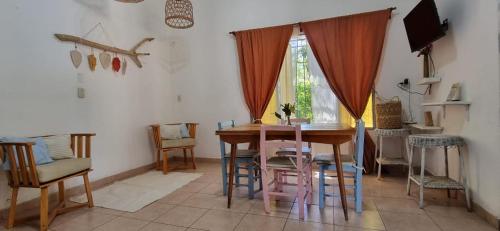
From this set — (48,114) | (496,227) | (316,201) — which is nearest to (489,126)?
(496,227)

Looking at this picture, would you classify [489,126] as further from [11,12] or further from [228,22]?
[11,12]

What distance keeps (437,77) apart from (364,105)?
2.98 feet

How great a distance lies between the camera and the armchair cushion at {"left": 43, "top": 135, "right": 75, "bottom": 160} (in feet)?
8.02

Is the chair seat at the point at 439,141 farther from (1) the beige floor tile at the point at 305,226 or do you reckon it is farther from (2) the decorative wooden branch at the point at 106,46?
(2) the decorative wooden branch at the point at 106,46

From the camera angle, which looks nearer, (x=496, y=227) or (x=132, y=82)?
(x=496, y=227)

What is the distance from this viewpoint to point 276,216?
7.30ft

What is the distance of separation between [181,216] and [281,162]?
103cm

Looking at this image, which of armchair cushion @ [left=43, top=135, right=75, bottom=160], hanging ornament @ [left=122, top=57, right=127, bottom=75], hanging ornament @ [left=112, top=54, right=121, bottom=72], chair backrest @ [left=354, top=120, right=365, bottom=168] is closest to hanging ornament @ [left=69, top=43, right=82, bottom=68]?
hanging ornament @ [left=112, top=54, right=121, bottom=72]

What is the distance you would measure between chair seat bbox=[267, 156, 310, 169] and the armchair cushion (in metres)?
2.01

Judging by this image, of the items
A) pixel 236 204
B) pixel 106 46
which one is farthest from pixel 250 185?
pixel 106 46

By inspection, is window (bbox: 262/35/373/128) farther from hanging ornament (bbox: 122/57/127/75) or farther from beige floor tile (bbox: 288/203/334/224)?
hanging ornament (bbox: 122/57/127/75)

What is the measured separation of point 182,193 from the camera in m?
2.90

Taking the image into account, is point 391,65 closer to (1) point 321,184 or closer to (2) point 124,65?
(1) point 321,184

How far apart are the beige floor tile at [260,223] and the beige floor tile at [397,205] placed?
3.19 feet
